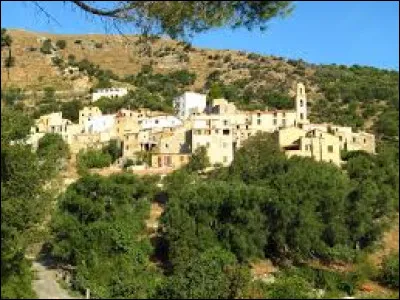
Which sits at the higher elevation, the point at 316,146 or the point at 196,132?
the point at 196,132

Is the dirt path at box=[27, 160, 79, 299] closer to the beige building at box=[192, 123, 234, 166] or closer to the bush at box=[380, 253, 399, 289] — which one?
the bush at box=[380, 253, 399, 289]

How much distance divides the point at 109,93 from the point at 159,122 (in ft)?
48.3

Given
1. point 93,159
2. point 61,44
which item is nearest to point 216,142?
point 93,159

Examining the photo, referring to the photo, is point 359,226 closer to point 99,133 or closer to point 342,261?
point 342,261

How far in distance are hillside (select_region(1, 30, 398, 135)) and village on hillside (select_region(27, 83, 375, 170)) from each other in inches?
222

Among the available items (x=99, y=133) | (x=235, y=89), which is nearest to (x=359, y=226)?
(x=99, y=133)

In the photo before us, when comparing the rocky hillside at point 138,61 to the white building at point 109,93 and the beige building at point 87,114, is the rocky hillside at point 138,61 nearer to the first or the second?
the white building at point 109,93

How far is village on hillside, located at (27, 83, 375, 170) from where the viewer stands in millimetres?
41812

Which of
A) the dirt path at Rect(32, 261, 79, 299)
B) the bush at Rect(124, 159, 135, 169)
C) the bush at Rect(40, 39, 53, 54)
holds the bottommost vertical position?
the dirt path at Rect(32, 261, 79, 299)

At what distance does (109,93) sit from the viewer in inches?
2495

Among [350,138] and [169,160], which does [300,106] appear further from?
[169,160]

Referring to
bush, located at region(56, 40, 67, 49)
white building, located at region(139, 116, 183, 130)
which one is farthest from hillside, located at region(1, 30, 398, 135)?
white building, located at region(139, 116, 183, 130)

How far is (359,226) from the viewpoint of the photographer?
28.2 m

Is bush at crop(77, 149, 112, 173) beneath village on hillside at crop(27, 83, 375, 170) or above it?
beneath
